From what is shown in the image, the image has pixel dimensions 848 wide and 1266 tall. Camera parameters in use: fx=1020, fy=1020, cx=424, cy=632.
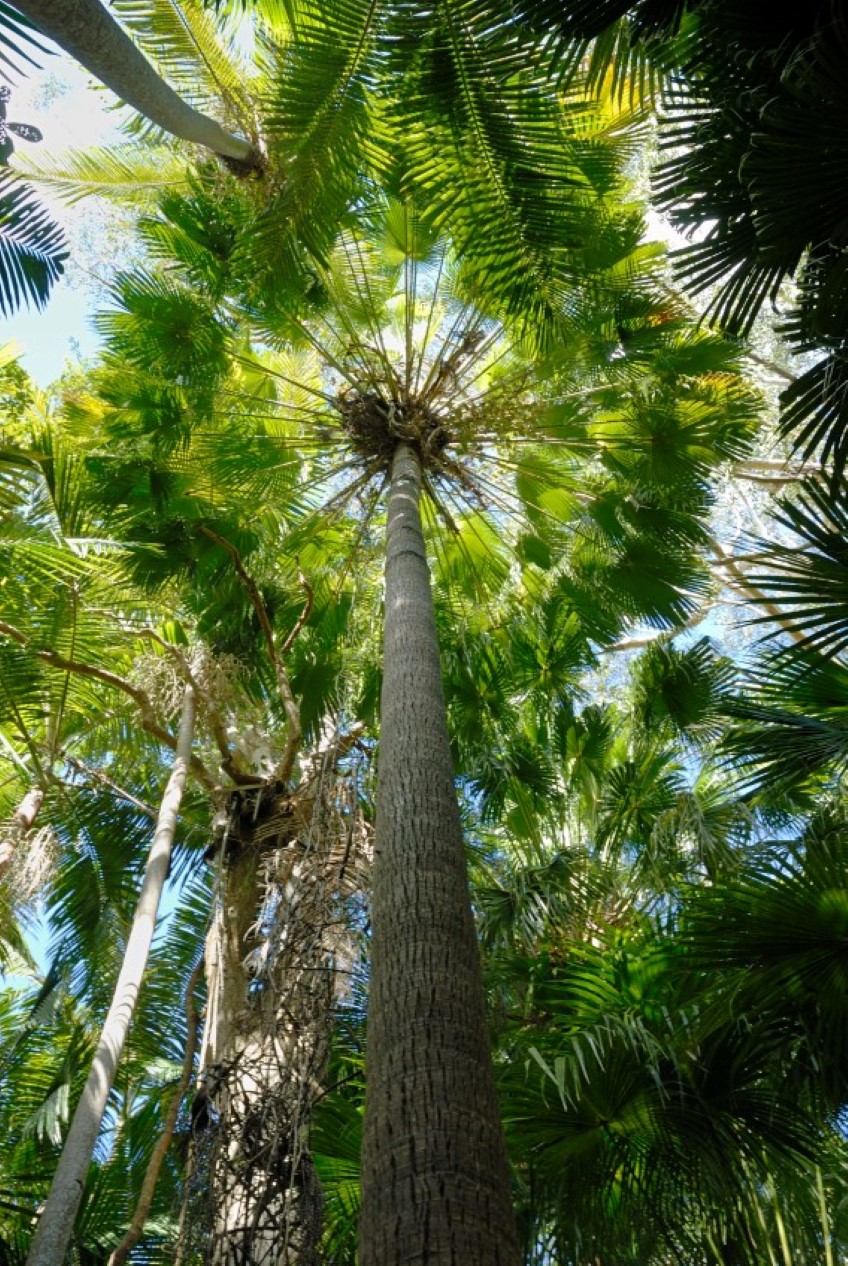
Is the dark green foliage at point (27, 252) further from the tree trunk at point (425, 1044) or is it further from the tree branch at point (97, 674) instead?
the tree trunk at point (425, 1044)

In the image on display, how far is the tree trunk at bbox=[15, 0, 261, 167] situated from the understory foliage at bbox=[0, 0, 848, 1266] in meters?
0.73

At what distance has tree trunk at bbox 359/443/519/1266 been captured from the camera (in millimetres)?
1805

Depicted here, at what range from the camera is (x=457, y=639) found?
7.46m

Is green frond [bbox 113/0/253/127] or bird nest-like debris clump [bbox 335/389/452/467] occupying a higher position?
green frond [bbox 113/0/253/127]

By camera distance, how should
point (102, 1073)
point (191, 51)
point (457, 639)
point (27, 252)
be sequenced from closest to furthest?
point (102, 1073)
point (27, 252)
point (191, 51)
point (457, 639)

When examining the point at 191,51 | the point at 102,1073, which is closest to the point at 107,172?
the point at 191,51

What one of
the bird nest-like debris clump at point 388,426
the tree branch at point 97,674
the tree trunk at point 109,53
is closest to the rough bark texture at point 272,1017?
the tree branch at point 97,674

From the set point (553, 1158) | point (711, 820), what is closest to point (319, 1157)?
point (553, 1158)

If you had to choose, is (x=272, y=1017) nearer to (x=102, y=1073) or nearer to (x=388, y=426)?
(x=102, y=1073)

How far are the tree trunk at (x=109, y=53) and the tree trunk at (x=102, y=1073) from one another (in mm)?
3217

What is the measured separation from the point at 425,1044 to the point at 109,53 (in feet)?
11.2

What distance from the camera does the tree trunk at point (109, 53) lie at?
3316mm

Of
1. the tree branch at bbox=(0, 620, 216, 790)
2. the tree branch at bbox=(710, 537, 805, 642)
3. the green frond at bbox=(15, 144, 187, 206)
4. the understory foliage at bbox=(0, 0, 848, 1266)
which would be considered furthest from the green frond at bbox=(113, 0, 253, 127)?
the tree branch at bbox=(710, 537, 805, 642)

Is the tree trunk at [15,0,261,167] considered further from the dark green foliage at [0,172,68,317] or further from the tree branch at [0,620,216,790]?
the tree branch at [0,620,216,790]
